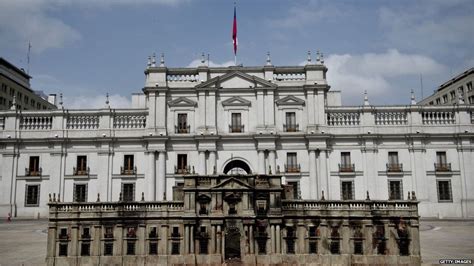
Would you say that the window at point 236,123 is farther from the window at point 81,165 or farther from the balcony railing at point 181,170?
the window at point 81,165

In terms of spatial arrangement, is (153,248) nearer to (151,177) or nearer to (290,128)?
(151,177)

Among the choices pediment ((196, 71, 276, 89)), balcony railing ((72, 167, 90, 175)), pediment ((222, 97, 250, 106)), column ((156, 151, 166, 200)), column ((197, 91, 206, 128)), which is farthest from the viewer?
pediment ((222, 97, 250, 106))

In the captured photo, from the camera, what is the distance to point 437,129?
45.8 metres

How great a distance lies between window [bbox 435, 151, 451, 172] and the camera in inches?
1767

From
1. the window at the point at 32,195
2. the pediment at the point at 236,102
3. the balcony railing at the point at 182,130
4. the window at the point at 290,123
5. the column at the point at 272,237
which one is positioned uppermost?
the pediment at the point at 236,102

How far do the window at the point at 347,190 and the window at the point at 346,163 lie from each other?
4.00 feet

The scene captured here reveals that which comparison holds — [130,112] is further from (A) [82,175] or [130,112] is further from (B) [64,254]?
(B) [64,254]

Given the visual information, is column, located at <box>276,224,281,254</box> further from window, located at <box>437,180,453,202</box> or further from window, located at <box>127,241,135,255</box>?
window, located at <box>437,180,453,202</box>

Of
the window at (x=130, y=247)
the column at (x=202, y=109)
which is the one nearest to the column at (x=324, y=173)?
the column at (x=202, y=109)

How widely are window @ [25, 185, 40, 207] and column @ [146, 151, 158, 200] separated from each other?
10.6 m

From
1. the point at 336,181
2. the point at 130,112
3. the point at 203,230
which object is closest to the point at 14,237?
the point at 203,230

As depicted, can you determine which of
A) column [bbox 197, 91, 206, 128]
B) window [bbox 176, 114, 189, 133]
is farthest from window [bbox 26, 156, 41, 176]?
column [bbox 197, 91, 206, 128]

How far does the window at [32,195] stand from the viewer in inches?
1762

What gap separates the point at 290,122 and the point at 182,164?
1113 cm
